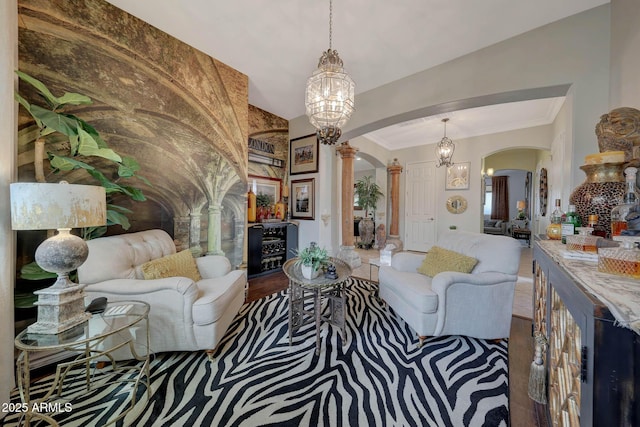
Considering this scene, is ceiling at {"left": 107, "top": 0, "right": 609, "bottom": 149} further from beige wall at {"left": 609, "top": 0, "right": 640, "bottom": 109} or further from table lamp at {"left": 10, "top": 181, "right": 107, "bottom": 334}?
table lamp at {"left": 10, "top": 181, "right": 107, "bottom": 334}

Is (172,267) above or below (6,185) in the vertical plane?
below

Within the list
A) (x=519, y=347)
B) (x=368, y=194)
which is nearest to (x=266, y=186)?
(x=368, y=194)

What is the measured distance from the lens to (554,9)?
197cm

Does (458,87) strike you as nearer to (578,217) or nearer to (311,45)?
(311,45)

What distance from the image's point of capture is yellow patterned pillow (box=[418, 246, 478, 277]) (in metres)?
2.20

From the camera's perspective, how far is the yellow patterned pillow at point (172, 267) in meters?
1.90

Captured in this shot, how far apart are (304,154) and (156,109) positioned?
7.83 ft

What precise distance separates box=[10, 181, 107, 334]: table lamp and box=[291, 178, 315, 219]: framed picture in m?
3.13

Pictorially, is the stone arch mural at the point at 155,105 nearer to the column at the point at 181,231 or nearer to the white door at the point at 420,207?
the column at the point at 181,231

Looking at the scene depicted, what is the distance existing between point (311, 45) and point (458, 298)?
2.97 meters

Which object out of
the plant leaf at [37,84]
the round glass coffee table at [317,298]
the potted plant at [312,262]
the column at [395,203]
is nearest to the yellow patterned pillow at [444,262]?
the round glass coffee table at [317,298]

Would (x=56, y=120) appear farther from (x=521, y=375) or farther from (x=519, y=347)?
(x=519, y=347)

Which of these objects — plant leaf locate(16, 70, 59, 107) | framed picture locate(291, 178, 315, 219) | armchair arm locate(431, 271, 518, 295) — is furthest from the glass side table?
framed picture locate(291, 178, 315, 219)

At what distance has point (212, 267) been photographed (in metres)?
2.44
